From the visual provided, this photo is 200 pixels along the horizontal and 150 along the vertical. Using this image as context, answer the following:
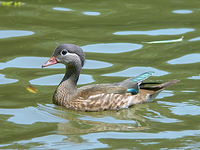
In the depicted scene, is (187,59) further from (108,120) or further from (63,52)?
(108,120)

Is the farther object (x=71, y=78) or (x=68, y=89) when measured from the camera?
(x=71, y=78)

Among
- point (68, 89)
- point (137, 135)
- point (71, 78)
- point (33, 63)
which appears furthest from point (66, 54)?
point (33, 63)

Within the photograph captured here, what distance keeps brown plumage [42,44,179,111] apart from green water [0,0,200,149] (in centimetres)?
20

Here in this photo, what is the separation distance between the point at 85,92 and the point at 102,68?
→ 239cm

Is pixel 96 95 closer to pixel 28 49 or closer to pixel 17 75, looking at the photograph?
pixel 17 75

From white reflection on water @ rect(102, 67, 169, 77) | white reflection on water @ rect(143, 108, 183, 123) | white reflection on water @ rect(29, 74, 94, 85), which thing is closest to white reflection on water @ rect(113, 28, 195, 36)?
white reflection on water @ rect(102, 67, 169, 77)

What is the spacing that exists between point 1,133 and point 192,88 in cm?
459

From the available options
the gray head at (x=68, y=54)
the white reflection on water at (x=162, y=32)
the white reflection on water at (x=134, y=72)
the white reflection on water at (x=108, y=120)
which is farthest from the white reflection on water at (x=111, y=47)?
the white reflection on water at (x=108, y=120)

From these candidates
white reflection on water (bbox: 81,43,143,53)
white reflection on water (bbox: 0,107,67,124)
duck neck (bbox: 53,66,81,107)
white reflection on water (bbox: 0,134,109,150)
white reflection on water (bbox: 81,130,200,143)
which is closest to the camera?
white reflection on water (bbox: 0,134,109,150)

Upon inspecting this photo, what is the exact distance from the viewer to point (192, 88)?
9969 millimetres

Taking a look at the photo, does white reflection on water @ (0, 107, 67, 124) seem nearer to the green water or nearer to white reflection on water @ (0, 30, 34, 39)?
the green water

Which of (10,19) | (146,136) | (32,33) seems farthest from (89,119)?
(10,19)

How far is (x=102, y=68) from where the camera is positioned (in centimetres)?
1148

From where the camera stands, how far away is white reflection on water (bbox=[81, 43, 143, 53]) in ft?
42.0
